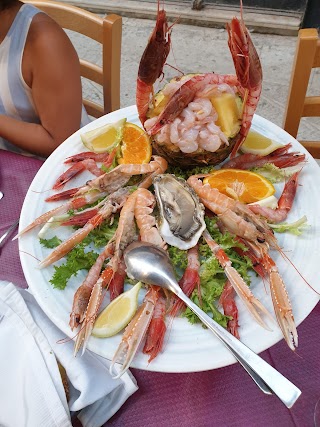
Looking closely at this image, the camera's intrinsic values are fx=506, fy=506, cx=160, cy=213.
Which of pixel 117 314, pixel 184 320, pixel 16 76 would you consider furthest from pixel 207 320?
pixel 16 76

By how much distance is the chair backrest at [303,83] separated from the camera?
4.99 feet

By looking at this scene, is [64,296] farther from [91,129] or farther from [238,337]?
[91,129]

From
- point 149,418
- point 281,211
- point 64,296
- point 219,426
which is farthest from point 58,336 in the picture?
point 281,211

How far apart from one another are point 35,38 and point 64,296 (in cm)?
86

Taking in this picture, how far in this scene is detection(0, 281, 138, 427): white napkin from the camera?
3.12 feet

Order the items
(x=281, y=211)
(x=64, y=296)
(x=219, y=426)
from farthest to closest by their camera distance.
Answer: (x=281, y=211)
(x=64, y=296)
(x=219, y=426)

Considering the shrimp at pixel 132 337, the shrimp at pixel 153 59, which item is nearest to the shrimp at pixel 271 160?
the shrimp at pixel 153 59

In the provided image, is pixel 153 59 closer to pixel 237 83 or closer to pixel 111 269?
pixel 237 83

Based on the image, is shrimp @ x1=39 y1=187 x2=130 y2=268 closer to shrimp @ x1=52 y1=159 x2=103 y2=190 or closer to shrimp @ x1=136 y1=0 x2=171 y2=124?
shrimp @ x1=52 y1=159 x2=103 y2=190

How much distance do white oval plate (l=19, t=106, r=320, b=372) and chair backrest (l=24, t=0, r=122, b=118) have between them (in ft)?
1.72

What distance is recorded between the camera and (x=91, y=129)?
1456 millimetres

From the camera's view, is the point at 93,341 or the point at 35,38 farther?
the point at 35,38

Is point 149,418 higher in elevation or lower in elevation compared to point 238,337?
lower

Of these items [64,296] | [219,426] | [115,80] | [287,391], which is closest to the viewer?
[287,391]
